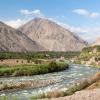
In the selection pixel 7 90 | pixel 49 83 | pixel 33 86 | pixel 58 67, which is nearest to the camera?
pixel 7 90

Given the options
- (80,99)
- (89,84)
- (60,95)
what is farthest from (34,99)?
(89,84)

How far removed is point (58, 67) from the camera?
4557 inches

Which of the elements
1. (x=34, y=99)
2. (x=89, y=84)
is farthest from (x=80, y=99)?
(x=89, y=84)

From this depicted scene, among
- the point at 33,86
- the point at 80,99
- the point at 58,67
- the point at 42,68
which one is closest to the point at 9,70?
the point at 42,68

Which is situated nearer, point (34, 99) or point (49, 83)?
point (34, 99)

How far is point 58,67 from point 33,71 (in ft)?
60.7

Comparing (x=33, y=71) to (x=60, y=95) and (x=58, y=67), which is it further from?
(x=60, y=95)

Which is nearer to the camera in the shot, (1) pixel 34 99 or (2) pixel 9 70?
(1) pixel 34 99

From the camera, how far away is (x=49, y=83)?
228 feet

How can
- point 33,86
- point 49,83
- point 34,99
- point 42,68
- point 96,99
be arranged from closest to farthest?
1. point 96,99
2. point 34,99
3. point 33,86
4. point 49,83
5. point 42,68

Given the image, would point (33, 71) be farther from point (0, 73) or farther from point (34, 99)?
point (34, 99)

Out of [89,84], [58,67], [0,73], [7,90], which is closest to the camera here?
[89,84]

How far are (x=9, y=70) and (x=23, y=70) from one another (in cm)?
442

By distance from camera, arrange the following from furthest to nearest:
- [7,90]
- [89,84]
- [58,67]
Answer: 1. [58,67]
2. [7,90]
3. [89,84]
